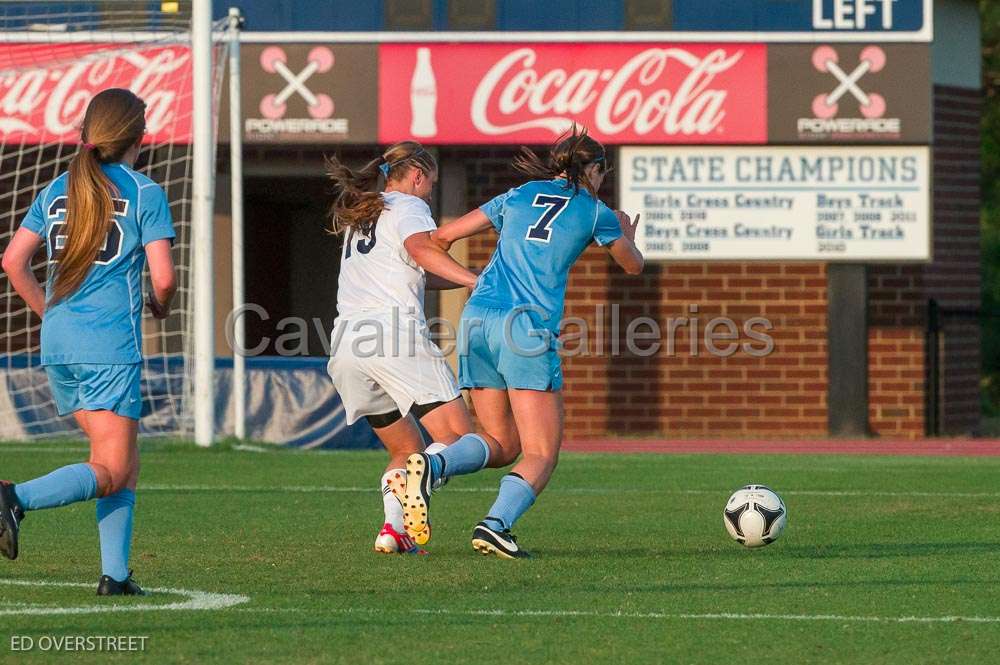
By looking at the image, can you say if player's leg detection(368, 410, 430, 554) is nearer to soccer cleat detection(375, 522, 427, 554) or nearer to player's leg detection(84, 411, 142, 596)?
soccer cleat detection(375, 522, 427, 554)

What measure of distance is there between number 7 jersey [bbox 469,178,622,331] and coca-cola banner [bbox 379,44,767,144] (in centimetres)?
1156

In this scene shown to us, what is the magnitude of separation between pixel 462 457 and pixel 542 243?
3.29ft

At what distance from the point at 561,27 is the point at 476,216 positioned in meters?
12.1

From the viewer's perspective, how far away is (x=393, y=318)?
7.91 m

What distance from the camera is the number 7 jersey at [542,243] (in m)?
7.80

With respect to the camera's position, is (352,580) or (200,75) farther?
(200,75)

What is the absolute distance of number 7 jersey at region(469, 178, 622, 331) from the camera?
25.6 ft

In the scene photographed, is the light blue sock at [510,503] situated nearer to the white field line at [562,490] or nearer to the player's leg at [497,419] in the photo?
the player's leg at [497,419]

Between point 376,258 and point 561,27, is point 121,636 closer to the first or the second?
point 376,258

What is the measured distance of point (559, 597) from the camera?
6.46 m

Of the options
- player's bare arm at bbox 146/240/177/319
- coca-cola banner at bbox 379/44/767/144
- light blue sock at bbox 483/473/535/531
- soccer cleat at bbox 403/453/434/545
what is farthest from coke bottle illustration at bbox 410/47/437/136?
player's bare arm at bbox 146/240/177/319

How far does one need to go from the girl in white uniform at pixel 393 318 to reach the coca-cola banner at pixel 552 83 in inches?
443

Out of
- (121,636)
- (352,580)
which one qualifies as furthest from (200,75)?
(121,636)

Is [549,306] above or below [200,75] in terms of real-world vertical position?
below
